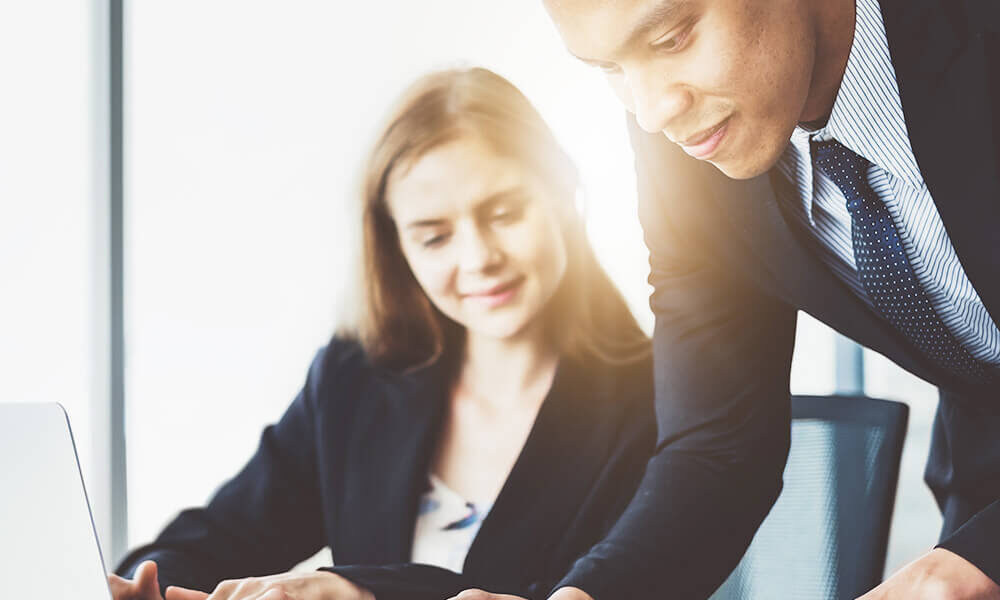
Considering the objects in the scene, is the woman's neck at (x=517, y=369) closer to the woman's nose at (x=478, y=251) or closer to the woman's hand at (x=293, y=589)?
the woman's nose at (x=478, y=251)

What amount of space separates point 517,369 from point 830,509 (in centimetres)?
60

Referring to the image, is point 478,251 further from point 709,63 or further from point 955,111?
point 955,111

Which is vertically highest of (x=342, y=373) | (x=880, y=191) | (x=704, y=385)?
(x=880, y=191)

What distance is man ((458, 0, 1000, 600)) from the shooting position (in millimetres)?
842

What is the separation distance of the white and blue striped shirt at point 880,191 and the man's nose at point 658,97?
179 mm

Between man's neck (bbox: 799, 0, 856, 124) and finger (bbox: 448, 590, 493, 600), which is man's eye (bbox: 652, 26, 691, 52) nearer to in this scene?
man's neck (bbox: 799, 0, 856, 124)

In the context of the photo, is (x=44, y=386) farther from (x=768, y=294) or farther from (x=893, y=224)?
(x=893, y=224)

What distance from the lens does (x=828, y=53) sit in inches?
38.9

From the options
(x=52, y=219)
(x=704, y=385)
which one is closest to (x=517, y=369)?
(x=704, y=385)

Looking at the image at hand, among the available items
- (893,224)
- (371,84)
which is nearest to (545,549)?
(893,224)

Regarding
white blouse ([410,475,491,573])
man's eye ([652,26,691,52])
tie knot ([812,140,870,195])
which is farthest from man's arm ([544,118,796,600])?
white blouse ([410,475,491,573])

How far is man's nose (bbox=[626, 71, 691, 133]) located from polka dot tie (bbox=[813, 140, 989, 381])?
21 centimetres

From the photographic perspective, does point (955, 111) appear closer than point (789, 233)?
Yes

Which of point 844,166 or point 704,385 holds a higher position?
point 844,166
